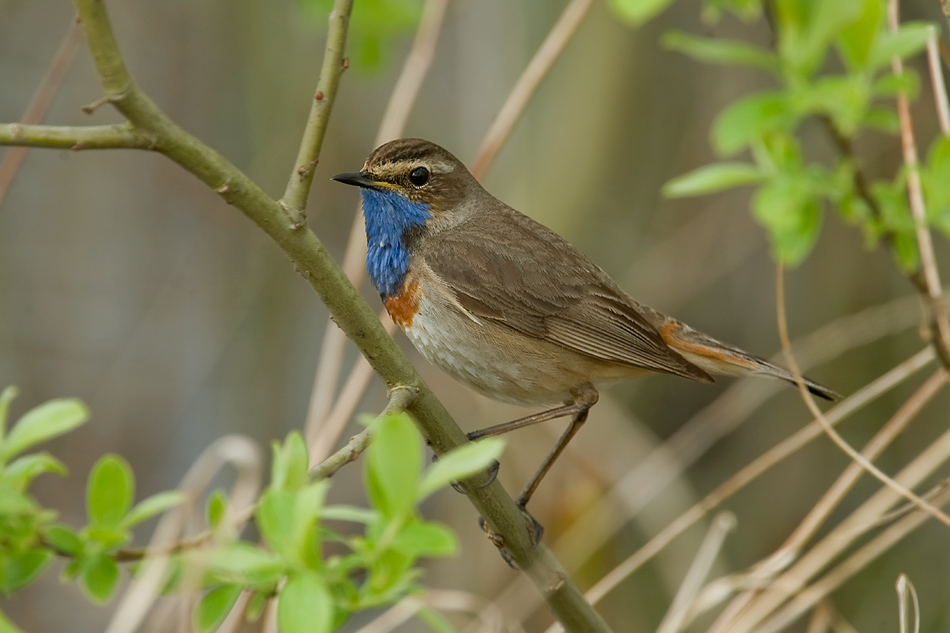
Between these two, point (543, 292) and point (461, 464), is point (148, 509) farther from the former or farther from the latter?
point (543, 292)

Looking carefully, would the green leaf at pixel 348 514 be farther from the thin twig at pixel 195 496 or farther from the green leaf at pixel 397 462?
the thin twig at pixel 195 496

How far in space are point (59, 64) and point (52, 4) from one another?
5065 mm

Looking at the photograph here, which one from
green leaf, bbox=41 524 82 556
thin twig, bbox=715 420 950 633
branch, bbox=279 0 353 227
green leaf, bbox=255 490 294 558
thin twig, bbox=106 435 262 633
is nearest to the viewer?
green leaf, bbox=255 490 294 558

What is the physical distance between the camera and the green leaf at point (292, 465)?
1706 mm

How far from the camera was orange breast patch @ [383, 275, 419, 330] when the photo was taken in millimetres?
3506

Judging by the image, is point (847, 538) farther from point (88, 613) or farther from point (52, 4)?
point (52, 4)

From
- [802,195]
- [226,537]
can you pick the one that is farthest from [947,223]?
[226,537]

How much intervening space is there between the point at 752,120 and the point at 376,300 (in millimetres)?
4872

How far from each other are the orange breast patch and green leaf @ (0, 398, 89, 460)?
1.79m

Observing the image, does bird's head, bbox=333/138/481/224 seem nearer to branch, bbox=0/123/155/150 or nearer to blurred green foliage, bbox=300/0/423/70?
blurred green foliage, bbox=300/0/423/70

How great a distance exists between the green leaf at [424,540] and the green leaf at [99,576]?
58cm

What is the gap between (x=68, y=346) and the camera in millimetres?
8102

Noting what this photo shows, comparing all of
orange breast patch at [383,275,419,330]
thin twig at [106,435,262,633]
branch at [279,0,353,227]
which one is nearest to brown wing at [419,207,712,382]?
orange breast patch at [383,275,419,330]

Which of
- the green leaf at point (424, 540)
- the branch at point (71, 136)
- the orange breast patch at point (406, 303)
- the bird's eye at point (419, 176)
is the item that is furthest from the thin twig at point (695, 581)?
the branch at point (71, 136)
